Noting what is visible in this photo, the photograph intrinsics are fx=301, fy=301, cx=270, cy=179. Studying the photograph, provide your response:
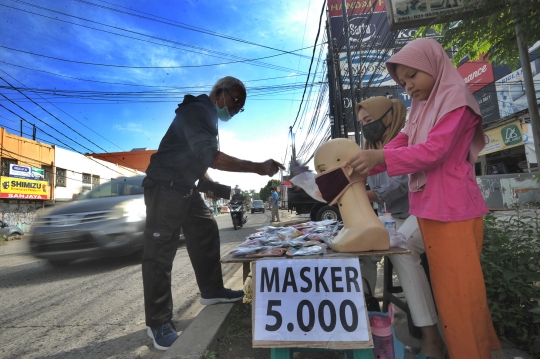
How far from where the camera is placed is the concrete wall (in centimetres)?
1007

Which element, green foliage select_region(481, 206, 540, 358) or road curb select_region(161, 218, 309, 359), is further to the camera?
green foliage select_region(481, 206, 540, 358)

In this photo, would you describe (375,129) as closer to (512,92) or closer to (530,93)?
(530,93)

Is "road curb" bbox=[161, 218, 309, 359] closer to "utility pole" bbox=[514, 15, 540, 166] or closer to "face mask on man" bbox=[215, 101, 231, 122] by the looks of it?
"face mask on man" bbox=[215, 101, 231, 122]

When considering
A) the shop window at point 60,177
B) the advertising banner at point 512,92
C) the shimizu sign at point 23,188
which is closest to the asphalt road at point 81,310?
the shimizu sign at point 23,188

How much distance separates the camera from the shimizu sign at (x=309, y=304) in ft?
3.88

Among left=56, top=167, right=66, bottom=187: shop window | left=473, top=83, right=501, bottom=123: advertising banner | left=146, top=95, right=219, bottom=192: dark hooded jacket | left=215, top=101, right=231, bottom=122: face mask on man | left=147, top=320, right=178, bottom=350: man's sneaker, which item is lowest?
left=147, top=320, right=178, bottom=350: man's sneaker

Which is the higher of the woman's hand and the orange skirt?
the woman's hand

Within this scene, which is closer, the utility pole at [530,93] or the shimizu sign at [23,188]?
the utility pole at [530,93]

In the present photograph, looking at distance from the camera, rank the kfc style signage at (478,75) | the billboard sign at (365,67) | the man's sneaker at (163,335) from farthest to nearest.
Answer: the kfc style signage at (478,75) → the billboard sign at (365,67) → the man's sneaker at (163,335)

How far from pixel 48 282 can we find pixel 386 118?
4370 mm

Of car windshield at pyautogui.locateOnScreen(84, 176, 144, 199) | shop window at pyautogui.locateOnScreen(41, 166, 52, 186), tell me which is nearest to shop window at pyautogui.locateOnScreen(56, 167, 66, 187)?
shop window at pyautogui.locateOnScreen(41, 166, 52, 186)

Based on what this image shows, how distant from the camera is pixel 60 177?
20.3m

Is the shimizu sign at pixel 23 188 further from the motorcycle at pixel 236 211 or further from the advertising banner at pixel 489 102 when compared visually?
the advertising banner at pixel 489 102

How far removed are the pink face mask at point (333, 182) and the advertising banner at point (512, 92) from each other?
15.9 metres
